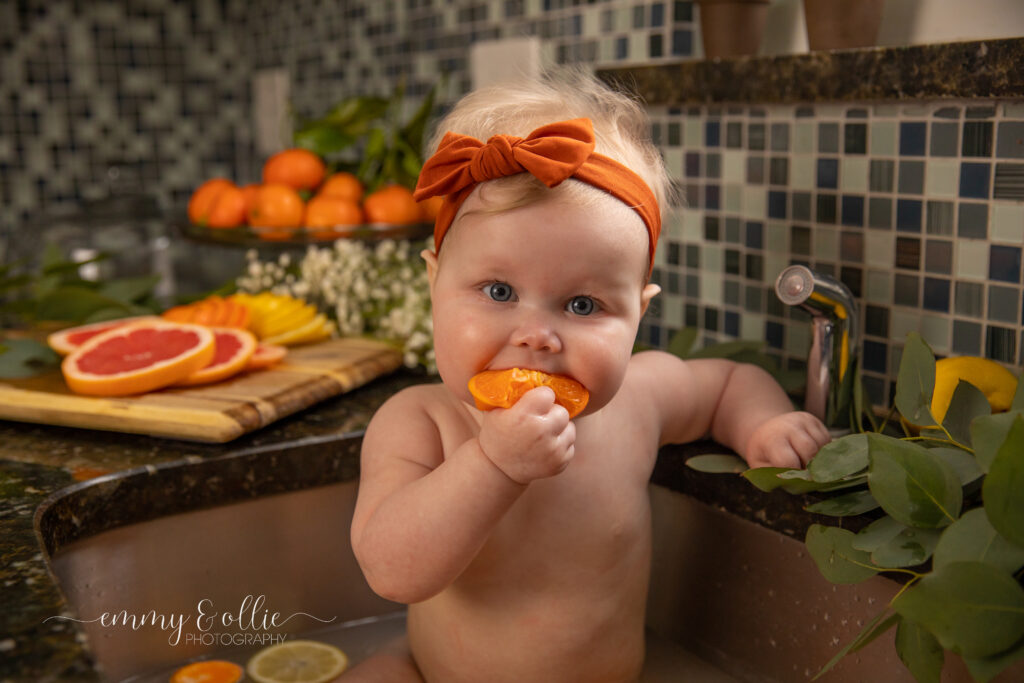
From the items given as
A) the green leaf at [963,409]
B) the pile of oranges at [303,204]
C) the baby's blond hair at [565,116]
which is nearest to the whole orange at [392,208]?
the pile of oranges at [303,204]

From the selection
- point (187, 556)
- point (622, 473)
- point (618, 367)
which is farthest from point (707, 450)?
point (187, 556)

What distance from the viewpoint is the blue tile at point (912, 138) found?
3.06ft

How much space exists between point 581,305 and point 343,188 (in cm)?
91

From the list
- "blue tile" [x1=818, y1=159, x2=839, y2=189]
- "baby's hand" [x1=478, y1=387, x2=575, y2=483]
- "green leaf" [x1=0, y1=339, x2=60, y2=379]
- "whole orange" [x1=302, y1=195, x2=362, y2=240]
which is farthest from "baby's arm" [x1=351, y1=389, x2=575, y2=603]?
"whole orange" [x1=302, y1=195, x2=362, y2=240]

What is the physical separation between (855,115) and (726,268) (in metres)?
0.26

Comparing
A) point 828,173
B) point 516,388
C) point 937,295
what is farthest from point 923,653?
point 828,173

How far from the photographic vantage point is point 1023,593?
21.8 inches

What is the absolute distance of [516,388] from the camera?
2.32ft

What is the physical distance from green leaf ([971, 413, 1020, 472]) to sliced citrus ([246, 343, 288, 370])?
825mm

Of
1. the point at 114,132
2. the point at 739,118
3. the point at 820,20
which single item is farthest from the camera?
the point at 114,132

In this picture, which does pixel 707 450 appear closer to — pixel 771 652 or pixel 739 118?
pixel 771 652

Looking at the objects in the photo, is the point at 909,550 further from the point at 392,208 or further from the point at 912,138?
Answer: the point at 392,208

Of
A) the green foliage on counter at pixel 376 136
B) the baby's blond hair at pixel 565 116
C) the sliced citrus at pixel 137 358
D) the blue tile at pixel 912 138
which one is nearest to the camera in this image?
the baby's blond hair at pixel 565 116

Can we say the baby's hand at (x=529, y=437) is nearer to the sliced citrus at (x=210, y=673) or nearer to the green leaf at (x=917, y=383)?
the green leaf at (x=917, y=383)
